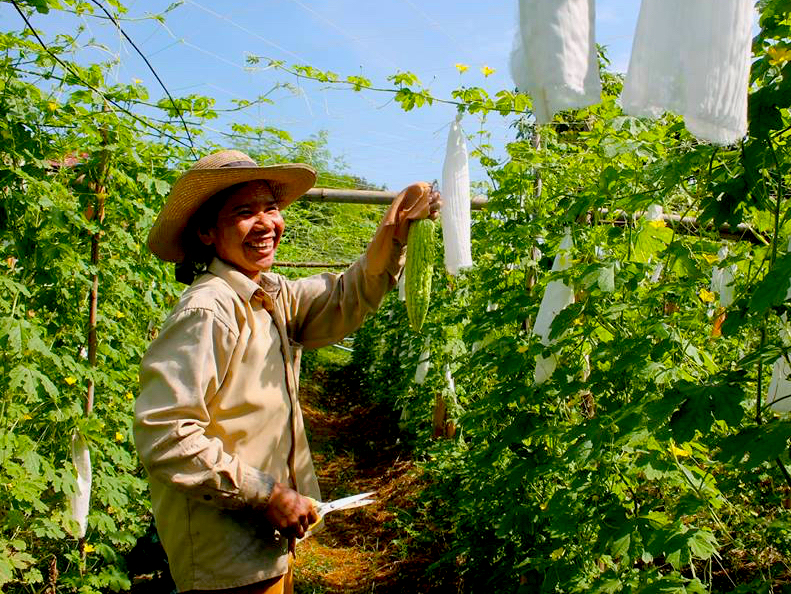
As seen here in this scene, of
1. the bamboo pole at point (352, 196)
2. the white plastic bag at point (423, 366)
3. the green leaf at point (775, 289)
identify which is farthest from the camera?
the white plastic bag at point (423, 366)

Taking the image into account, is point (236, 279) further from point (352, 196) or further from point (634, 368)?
point (352, 196)

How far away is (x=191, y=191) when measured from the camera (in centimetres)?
230

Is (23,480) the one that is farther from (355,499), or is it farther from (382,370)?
(382,370)

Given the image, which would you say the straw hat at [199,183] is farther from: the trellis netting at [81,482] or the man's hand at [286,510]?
the trellis netting at [81,482]

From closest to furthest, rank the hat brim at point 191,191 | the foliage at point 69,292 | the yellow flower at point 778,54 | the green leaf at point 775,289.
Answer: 1. the green leaf at point 775,289
2. the yellow flower at point 778,54
3. the hat brim at point 191,191
4. the foliage at point 69,292

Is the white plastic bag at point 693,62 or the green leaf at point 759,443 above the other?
the white plastic bag at point 693,62

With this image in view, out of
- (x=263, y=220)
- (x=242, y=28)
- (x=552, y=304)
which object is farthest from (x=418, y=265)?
(x=242, y=28)

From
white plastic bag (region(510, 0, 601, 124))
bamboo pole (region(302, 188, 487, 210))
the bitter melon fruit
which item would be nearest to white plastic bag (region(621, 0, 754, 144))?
white plastic bag (region(510, 0, 601, 124))

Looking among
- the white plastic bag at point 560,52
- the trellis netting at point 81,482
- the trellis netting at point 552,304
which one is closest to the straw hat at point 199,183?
the trellis netting at point 552,304

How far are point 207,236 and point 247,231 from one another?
0.17 meters

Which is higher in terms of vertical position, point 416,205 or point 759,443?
point 416,205

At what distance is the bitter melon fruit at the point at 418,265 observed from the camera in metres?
2.37

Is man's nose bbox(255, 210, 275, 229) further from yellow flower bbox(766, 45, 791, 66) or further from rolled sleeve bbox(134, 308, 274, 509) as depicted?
yellow flower bbox(766, 45, 791, 66)

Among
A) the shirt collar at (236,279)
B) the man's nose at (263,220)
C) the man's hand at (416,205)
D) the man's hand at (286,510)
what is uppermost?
the man's hand at (416,205)
